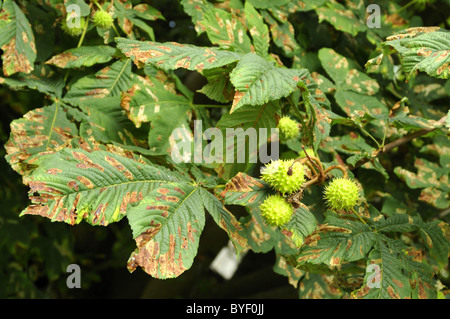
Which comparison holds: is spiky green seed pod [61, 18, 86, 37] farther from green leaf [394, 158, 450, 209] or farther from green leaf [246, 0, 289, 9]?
green leaf [394, 158, 450, 209]

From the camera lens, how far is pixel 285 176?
3.24 feet

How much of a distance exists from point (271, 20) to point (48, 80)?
0.79 metres

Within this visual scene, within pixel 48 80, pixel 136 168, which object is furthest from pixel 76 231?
pixel 136 168

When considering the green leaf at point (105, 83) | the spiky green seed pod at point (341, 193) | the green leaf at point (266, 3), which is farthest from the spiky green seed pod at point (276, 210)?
the green leaf at point (266, 3)

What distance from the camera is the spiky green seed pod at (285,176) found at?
0.99m

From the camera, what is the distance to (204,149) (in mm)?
1321

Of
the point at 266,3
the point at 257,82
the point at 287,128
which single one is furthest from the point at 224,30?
the point at 257,82

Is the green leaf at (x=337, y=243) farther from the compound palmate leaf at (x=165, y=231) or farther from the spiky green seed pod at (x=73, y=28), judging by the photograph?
the spiky green seed pod at (x=73, y=28)

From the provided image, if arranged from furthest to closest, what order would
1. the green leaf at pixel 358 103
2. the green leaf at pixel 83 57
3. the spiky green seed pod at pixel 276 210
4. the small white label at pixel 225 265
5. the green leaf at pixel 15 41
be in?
the small white label at pixel 225 265
the green leaf at pixel 358 103
the green leaf at pixel 83 57
the green leaf at pixel 15 41
the spiky green seed pod at pixel 276 210

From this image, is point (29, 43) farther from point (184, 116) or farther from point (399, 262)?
point (399, 262)

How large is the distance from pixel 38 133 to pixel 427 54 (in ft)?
3.50

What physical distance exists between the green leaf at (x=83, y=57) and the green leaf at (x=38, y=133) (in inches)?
5.5

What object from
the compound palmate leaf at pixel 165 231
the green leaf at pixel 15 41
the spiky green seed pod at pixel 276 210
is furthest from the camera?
the green leaf at pixel 15 41

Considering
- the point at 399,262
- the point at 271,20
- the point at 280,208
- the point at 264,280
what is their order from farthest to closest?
the point at 264,280 < the point at 271,20 < the point at 399,262 < the point at 280,208
